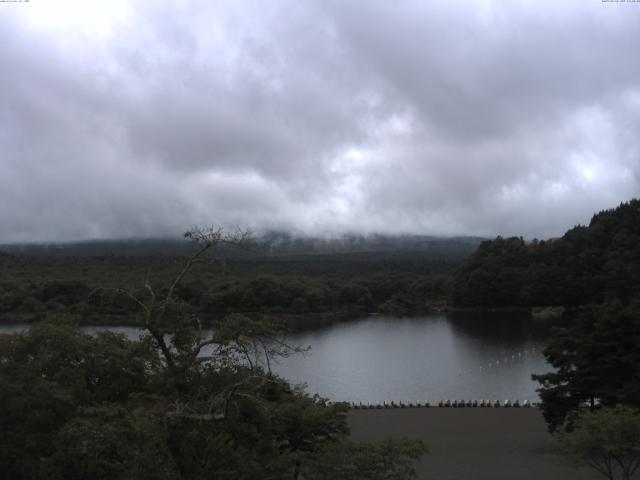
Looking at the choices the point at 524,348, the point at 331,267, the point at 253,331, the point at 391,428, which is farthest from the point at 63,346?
the point at 331,267

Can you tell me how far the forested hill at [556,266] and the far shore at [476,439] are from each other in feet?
148

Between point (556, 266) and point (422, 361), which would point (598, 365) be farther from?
point (556, 266)

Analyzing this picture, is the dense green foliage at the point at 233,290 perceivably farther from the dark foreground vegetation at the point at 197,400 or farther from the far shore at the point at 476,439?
the dark foreground vegetation at the point at 197,400

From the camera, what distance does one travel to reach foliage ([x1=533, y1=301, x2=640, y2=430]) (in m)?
18.4

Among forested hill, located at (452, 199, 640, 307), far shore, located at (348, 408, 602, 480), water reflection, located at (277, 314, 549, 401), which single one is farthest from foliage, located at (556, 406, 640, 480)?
forested hill, located at (452, 199, 640, 307)

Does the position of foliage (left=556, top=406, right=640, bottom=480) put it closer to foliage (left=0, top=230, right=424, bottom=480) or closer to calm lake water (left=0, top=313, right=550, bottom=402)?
foliage (left=0, top=230, right=424, bottom=480)

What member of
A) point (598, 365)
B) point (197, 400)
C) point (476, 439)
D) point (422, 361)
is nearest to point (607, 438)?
point (598, 365)

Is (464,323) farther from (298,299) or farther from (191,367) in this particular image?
(191,367)

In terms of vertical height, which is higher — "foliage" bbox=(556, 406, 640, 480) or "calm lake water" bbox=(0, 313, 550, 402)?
"foliage" bbox=(556, 406, 640, 480)

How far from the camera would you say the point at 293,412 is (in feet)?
48.6

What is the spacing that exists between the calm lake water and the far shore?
160 inches

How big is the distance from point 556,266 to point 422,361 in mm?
37033

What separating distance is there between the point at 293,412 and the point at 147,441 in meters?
8.16

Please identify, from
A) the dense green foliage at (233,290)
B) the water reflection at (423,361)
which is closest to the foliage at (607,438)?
the water reflection at (423,361)
